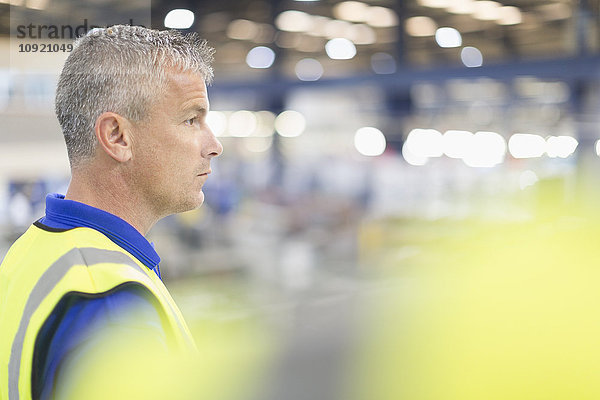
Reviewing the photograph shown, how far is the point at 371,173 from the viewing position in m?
6.81

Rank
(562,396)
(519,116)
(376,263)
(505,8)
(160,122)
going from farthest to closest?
(376,263), (519,116), (505,8), (160,122), (562,396)

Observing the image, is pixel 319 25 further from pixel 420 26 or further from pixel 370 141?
pixel 370 141

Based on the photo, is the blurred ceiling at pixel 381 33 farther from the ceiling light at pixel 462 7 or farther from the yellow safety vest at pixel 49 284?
the yellow safety vest at pixel 49 284

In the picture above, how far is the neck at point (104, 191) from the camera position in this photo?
2.18 ft

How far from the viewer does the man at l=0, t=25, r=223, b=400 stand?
0.54 metres

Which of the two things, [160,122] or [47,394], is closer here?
[47,394]

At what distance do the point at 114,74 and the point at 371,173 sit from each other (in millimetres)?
6232

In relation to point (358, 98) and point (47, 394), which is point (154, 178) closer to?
point (47, 394)

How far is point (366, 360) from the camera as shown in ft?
0.84

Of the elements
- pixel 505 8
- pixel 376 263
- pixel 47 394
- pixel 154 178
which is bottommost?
pixel 376 263

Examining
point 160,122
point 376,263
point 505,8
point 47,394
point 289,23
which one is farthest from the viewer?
point 376,263

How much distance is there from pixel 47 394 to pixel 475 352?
0.38 metres

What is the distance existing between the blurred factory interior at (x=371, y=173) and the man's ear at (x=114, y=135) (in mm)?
201

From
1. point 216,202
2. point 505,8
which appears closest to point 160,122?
point 505,8
